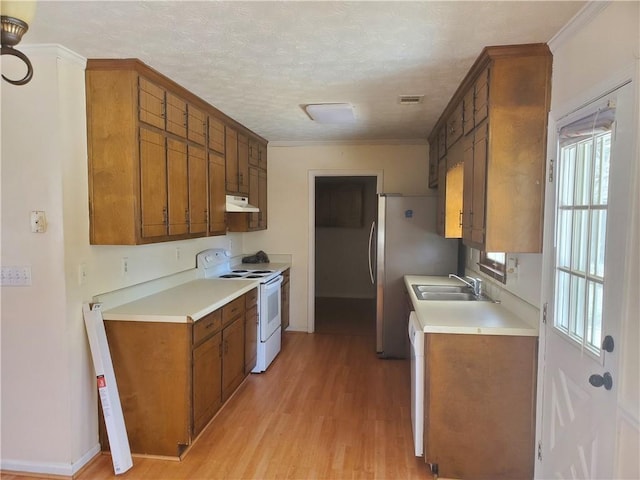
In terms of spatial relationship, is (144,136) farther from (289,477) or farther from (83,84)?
(289,477)

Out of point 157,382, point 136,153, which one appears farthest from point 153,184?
point 157,382

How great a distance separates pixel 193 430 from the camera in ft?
8.21

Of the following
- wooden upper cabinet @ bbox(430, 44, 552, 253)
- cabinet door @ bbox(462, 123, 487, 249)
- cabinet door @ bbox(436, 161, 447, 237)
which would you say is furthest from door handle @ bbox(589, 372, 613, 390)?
cabinet door @ bbox(436, 161, 447, 237)

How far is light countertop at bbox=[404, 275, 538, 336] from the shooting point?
2195 mm

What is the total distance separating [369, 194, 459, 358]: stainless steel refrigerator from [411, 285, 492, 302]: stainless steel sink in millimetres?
596

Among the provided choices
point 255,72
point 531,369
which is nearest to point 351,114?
point 255,72

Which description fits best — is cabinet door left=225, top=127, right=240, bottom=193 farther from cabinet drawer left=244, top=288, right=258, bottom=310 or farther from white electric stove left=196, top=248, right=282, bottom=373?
cabinet drawer left=244, top=288, right=258, bottom=310

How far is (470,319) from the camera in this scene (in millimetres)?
2361

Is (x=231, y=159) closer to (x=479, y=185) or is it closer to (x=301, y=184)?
(x=301, y=184)

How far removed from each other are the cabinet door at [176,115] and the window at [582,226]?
240 centimetres

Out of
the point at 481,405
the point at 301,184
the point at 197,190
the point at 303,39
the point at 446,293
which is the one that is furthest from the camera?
the point at 301,184

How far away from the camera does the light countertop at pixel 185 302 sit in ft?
8.02

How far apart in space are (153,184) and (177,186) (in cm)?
31

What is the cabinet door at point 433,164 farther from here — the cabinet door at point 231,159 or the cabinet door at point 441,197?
the cabinet door at point 231,159
